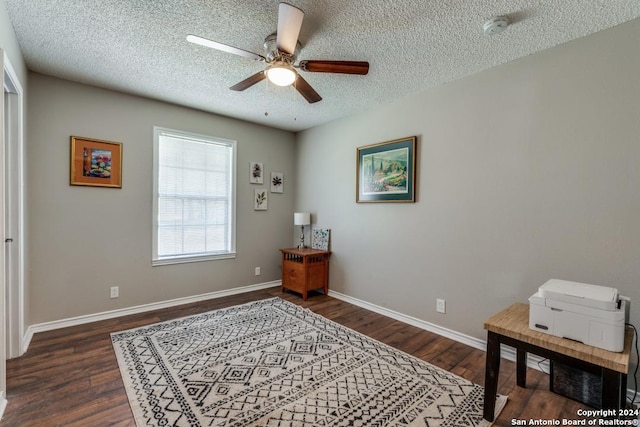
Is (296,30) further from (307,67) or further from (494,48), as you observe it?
(494,48)

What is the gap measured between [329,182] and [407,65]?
1938 millimetres

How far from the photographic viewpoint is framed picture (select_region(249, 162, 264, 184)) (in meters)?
4.27

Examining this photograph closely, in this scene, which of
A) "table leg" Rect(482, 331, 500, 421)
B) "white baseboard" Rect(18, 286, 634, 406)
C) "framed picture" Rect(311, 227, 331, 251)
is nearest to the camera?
"table leg" Rect(482, 331, 500, 421)

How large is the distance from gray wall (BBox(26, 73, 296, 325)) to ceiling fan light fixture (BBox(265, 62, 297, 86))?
2097 millimetres

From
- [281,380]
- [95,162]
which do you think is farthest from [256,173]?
[281,380]

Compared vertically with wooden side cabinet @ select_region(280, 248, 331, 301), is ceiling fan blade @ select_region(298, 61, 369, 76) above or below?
above

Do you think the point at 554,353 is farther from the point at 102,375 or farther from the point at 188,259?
the point at 188,259

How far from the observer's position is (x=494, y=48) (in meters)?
2.24

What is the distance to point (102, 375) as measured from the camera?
2.12m

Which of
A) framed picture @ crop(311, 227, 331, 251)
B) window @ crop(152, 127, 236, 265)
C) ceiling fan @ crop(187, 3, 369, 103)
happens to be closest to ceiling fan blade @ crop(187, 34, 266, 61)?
ceiling fan @ crop(187, 3, 369, 103)

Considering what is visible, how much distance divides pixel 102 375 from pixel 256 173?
2.88m

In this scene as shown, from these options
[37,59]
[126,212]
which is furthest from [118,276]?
[37,59]

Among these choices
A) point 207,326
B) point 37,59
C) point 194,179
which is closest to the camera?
point 37,59

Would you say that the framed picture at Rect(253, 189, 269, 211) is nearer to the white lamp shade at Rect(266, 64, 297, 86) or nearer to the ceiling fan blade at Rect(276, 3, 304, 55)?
the white lamp shade at Rect(266, 64, 297, 86)
